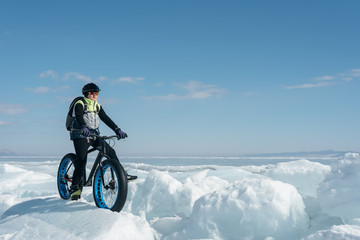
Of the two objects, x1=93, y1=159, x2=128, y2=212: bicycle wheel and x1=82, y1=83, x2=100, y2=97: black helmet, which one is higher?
x1=82, y1=83, x2=100, y2=97: black helmet

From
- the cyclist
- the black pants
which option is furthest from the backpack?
the black pants

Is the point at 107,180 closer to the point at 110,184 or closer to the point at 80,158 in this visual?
the point at 110,184

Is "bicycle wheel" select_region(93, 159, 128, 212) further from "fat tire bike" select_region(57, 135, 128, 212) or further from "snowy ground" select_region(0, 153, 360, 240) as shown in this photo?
"snowy ground" select_region(0, 153, 360, 240)

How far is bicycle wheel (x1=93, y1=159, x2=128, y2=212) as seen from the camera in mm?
3705

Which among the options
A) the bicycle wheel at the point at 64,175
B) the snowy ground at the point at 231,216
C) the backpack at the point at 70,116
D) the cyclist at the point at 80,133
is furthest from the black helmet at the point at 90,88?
the snowy ground at the point at 231,216

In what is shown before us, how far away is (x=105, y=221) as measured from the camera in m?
3.44

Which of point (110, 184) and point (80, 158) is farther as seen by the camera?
point (80, 158)

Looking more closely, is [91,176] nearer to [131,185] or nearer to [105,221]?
[105,221]


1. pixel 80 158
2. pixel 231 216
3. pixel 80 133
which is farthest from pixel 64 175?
pixel 231 216

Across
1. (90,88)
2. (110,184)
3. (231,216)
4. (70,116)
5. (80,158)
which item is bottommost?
(231,216)

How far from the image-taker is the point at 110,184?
400 cm

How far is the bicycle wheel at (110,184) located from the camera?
3.71 meters

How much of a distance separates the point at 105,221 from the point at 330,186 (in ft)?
11.2

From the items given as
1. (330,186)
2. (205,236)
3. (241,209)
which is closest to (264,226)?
(241,209)
